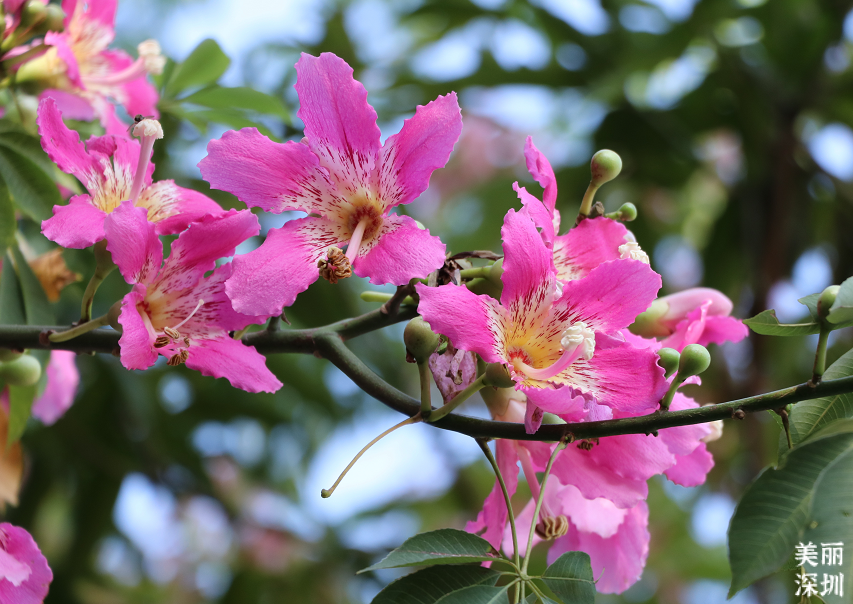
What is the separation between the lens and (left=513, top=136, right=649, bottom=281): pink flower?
659 millimetres

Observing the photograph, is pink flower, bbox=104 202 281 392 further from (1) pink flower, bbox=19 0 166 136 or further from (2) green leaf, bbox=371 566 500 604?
(1) pink flower, bbox=19 0 166 136

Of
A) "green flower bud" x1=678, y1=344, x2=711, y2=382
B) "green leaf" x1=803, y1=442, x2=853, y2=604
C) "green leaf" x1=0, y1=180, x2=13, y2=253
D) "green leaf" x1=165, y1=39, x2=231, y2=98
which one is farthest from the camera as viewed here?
"green leaf" x1=165, y1=39, x2=231, y2=98

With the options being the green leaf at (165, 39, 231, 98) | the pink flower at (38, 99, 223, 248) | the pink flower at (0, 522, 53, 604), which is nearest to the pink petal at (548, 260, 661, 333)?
the pink flower at (38, 99, 223, 248)

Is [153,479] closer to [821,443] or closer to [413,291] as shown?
[413,291]

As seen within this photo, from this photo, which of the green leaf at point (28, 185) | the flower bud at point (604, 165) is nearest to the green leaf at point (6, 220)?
the green leaf at point (28, 185)

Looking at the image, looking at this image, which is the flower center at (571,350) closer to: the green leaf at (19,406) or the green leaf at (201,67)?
the green leaf at (19,406)

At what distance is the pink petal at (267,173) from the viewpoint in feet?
2.05

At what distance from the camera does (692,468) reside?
73cm

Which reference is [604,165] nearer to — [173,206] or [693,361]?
[693,361]

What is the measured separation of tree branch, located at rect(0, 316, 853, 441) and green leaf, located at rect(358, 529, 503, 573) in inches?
3.3

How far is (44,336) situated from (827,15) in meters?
1.88

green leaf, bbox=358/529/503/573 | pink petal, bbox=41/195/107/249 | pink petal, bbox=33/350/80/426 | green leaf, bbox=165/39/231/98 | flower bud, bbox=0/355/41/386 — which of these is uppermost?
green leaf, bbox=165/39/231/98

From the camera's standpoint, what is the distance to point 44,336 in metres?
0.66

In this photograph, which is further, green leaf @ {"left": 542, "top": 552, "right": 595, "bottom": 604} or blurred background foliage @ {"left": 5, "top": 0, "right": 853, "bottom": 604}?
blurred background foliage @ {"left": 5, "top": 0, "right": 853, "bottom": 604}
